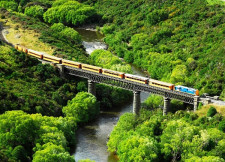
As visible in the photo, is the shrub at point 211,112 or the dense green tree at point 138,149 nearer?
the dense green tree at point 138,149

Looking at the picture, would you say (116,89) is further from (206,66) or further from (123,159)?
(123,159)

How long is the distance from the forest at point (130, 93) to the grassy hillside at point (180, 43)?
0.97 ft

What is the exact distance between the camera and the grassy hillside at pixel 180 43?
5531 inches

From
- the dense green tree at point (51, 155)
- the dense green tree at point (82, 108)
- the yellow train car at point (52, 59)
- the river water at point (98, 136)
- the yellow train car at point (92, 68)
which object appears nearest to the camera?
the dense green tree at point (51, 155)

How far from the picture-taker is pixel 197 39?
165625mm

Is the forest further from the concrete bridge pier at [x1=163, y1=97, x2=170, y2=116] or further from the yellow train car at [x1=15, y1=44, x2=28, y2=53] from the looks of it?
the yellow train car at [x1=15, y1=44, x2=28, y2=53]

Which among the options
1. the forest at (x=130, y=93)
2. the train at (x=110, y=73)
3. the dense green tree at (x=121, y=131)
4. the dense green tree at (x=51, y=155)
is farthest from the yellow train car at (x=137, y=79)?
the dense green tree at (x=51, y=155)

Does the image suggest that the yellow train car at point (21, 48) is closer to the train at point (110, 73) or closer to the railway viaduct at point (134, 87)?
the train at point (110, 73)

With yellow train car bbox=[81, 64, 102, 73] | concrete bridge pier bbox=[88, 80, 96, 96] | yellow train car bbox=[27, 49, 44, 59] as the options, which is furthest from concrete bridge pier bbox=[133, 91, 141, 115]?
yellow train car bbox=[27, 49, 44, 59]

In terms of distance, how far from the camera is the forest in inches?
3991

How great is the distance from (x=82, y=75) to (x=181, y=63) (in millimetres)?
32549

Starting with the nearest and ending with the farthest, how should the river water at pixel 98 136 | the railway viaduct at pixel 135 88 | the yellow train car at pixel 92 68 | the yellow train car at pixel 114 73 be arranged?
the river water at pixel 98 136 < the railway viaduct at pixel 135 88 < the yellow train car at pixel 114 73 < the yellow train car at pixel 92 68

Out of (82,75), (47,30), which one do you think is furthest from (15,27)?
(82,75)

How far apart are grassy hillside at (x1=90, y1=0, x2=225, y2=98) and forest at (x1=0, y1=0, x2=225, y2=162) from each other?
0.97 feet
